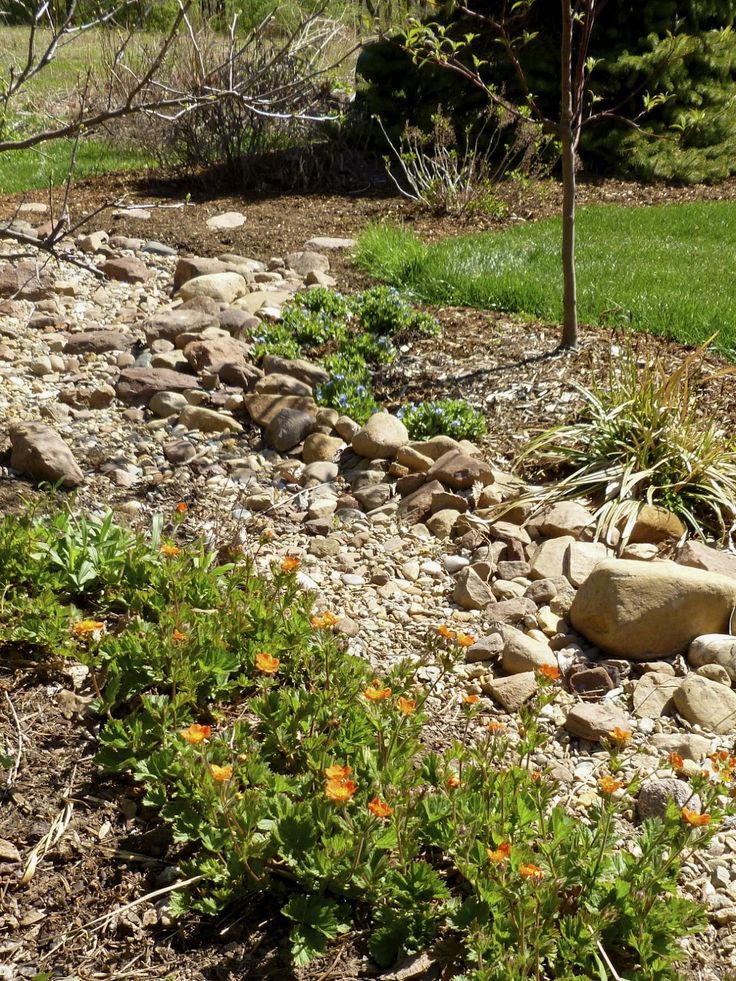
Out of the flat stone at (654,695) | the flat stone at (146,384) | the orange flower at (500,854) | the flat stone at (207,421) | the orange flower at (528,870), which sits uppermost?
the orange flower at (500,854)

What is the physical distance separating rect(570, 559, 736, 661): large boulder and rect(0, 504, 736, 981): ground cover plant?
0.63m

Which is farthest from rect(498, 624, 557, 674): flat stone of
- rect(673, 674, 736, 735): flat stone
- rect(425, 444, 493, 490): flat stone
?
rect(425, 444, 493, 490): flat stone

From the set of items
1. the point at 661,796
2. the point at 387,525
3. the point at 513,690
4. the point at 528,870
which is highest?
the point at 528,870

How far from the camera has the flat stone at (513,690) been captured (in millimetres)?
2889

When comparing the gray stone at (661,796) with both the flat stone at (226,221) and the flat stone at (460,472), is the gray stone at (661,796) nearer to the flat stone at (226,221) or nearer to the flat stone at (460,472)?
the flat stone at (460,472)

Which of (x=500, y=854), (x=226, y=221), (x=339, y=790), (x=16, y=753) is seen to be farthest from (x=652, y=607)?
(x=226, y=221)

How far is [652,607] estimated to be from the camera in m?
3.13

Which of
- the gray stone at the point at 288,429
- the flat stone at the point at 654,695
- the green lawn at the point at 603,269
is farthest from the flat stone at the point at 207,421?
the flat stone at the point at 654,695

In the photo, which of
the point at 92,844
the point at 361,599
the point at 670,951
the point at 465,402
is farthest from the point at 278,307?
the point at 670,951

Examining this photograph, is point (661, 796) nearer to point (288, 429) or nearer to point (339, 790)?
point (339, 790)

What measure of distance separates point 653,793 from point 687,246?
5625 millimetres

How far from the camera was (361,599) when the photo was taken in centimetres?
346

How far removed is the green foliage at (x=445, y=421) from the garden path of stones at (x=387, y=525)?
0.35ft

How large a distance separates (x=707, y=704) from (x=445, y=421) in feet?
6.85
